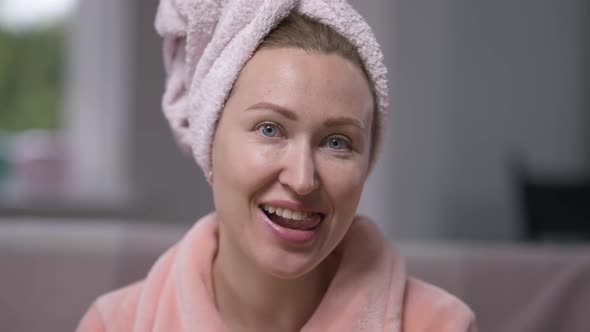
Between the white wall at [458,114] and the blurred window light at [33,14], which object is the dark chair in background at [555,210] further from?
the blurred window light at [33,14]

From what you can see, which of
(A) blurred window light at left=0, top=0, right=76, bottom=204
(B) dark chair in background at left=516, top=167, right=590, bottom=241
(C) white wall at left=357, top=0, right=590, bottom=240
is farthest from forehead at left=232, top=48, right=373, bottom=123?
(A) blurred window light at left=0, top=0, right=76, bottom=204

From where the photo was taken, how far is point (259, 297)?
84 cm

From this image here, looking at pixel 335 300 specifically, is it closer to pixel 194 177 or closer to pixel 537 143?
Result: pixel 194 177

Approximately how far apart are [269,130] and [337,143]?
7 centimetres

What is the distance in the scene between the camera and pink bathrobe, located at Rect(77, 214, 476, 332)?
2.69 ft

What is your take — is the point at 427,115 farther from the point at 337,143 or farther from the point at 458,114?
the point at 337,143

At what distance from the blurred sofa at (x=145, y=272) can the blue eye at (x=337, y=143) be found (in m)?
0.48

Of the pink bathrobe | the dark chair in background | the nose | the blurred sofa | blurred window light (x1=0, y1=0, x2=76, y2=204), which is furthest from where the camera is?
blurred window light (x1=0, y1=0, x2=76, y2=204)

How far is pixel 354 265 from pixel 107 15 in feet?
4.83

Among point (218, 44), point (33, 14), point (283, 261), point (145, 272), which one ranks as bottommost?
point (145, 272)

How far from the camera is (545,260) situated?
1.18 meters

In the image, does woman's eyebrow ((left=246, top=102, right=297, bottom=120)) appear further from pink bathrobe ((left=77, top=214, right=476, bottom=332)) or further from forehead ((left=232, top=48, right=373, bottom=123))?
pink bathrobe ((left=77, top=214, right=476, bottom=332))

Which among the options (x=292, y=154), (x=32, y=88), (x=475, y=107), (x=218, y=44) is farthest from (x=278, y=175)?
(x=32, y=88)

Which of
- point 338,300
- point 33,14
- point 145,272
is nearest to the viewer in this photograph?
point 338,300
